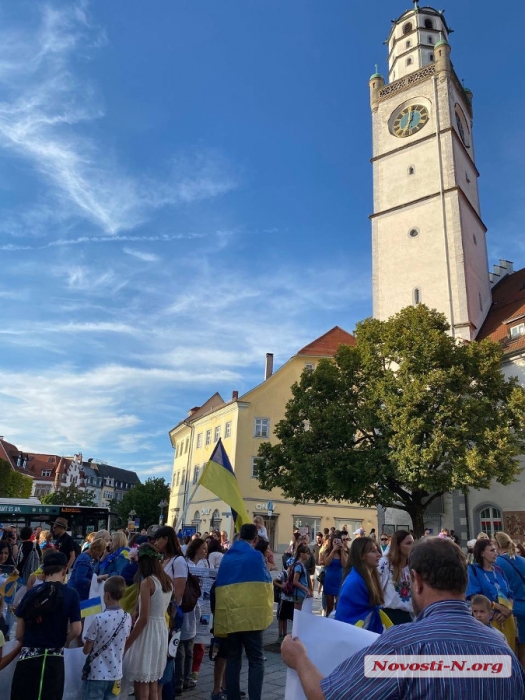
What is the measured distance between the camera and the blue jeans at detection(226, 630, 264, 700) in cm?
566

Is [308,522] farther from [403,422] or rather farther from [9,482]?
[9,482]

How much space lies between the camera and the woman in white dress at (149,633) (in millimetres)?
5133

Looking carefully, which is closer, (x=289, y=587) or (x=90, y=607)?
(x=90, y=607)

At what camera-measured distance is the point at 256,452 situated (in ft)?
129

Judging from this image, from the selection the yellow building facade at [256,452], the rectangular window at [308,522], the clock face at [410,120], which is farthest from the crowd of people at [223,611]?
the clock face at [410,120]

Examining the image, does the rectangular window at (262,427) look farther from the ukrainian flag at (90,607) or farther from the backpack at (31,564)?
the ukrainian flag at (90,607)

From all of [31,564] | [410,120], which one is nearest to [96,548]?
[31,564]

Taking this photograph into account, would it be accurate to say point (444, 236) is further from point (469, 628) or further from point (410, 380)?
point (469, 628)

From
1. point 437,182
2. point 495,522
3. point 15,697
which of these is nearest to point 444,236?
point 437,182

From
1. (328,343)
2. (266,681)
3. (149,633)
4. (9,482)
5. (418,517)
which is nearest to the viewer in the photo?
(149,633)

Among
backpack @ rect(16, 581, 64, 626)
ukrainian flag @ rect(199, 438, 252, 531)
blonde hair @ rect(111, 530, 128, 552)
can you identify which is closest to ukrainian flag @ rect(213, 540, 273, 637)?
backpack @ rect(16, 581, 64, 626)

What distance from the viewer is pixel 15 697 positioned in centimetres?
421

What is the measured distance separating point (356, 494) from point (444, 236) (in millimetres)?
19168

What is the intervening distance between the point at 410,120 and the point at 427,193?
7.21m
